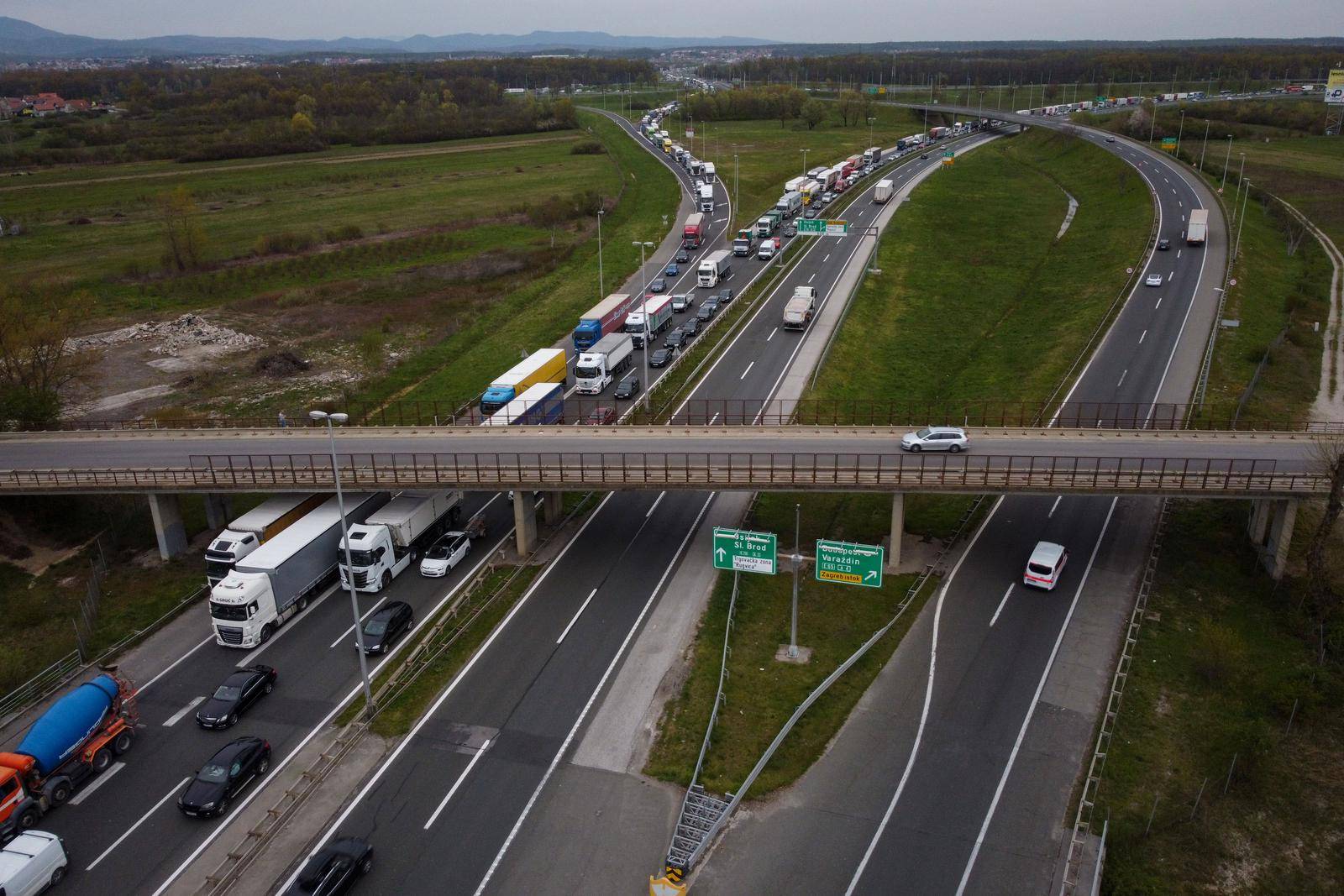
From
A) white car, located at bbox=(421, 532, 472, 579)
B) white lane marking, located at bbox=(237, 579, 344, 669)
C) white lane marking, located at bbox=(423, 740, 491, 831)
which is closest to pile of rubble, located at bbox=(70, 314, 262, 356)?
white lane marking, located at bbox=(237, 579, 344, 669)

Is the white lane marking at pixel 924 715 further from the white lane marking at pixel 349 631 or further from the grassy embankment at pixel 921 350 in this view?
the white lane marking at pixel 349 631

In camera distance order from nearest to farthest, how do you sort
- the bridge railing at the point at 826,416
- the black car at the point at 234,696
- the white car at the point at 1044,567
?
the black car at the point at 234,696
the white car at the point at 1044,567
the bridge railing at the point at 826,416

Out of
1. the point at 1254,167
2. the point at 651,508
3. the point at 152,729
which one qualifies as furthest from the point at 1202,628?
the point at 1254,167

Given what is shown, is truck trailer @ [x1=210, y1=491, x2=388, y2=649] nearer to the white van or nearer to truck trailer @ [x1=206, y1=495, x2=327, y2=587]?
A: truck trailer @ [x1=206, y1=495, x2=327, y2=587]

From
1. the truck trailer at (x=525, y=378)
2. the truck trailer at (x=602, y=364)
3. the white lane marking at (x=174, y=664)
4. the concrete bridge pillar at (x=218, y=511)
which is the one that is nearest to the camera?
the white lane marking at (x=174, y=664)

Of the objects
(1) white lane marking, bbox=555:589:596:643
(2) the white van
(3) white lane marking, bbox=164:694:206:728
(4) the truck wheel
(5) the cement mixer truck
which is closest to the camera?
(2) the white van

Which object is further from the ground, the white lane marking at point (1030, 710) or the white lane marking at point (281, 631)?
the white lane marking at point (1030, 710)

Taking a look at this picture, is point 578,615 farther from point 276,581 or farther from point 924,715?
point 924,715

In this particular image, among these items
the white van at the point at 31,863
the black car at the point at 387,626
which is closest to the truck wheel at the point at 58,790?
the white van at the point at 31,863
